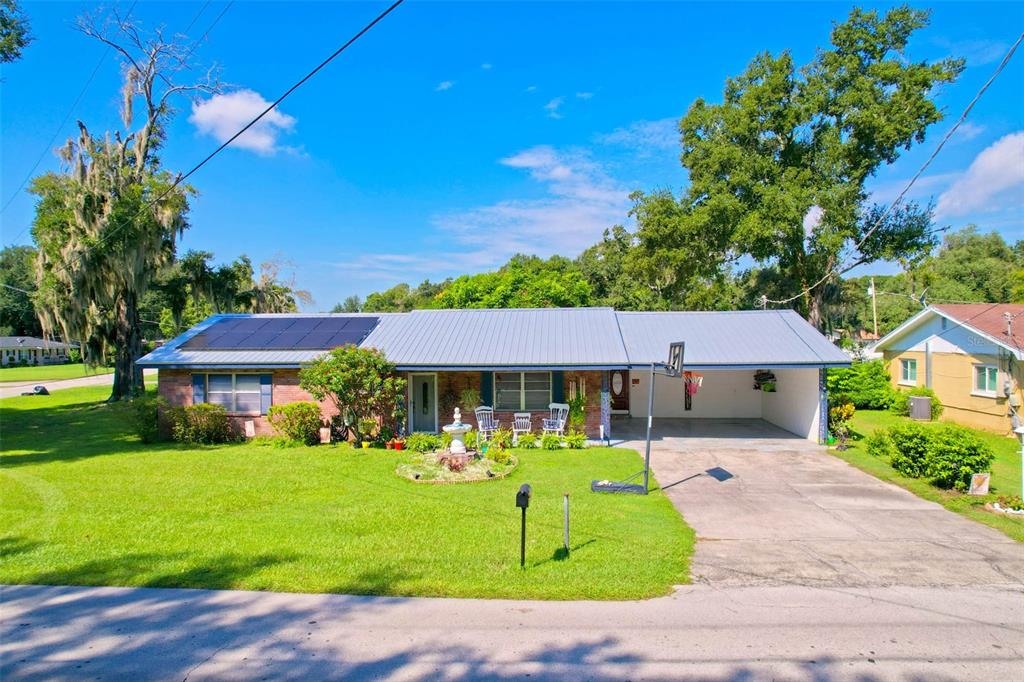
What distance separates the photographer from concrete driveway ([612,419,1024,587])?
22.4 ft

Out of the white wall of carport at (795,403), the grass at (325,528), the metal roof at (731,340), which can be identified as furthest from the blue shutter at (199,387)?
the white wall of carport at (795,403)

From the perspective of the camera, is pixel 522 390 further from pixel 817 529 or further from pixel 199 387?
pixel 199 387

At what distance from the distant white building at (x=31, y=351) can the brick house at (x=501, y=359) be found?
45.8m

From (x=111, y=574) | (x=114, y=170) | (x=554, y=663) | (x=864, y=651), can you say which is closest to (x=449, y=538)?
(x=554, y=663)

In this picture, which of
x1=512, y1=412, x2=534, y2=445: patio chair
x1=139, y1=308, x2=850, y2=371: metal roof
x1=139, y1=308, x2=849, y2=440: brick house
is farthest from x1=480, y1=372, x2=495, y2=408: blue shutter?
x1=512, y1=412, x2=534, y2=445: patio chair

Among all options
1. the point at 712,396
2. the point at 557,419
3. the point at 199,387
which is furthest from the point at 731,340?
the point at 199,387

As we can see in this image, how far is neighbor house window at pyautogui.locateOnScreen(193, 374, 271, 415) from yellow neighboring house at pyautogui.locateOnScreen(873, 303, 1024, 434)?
2080cm

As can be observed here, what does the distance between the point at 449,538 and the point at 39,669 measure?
14.4 ft

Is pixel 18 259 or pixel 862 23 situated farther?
pixel 18 259

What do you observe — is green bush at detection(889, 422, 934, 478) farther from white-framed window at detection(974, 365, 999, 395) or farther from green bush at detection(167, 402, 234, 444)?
green bush at detection(167, 402, 234, 444)

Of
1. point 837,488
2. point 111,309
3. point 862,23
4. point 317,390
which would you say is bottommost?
point 837,488

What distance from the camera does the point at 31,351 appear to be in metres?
57.8

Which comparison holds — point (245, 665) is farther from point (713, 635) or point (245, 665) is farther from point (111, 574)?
point (713, 635)

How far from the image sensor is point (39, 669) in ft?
15.3
